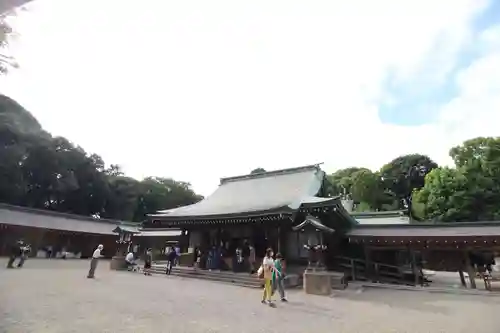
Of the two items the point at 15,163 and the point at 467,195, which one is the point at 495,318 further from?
the point at 15,163

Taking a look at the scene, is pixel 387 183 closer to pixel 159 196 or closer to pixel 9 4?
pixel 159 196

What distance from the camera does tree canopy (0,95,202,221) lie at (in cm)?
3678

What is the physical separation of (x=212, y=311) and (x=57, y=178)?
1589 inches

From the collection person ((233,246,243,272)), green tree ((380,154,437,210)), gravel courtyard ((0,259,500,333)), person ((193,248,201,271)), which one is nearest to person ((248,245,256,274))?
person ((233,246,243,272))

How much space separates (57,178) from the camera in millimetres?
41531

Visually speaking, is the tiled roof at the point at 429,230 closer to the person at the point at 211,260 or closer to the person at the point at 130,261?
the person at the point at 211,260

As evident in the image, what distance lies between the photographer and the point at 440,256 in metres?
20.8

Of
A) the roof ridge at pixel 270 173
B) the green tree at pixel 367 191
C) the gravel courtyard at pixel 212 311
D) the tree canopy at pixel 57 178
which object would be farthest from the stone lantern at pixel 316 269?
the green tree at pixel 367 191

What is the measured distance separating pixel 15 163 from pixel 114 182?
1481 centimetres

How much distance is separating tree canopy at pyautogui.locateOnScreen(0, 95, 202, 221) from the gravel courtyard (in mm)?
30842

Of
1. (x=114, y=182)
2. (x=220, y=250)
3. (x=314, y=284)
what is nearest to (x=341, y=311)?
(x=314, y=284)

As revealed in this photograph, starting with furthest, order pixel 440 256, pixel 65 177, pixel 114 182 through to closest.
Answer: pixel 114 182
pixel 65 177
pixel 440 256

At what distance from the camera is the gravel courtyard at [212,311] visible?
6734 mm

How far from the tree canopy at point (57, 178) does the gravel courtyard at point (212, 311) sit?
3084 centimetres
